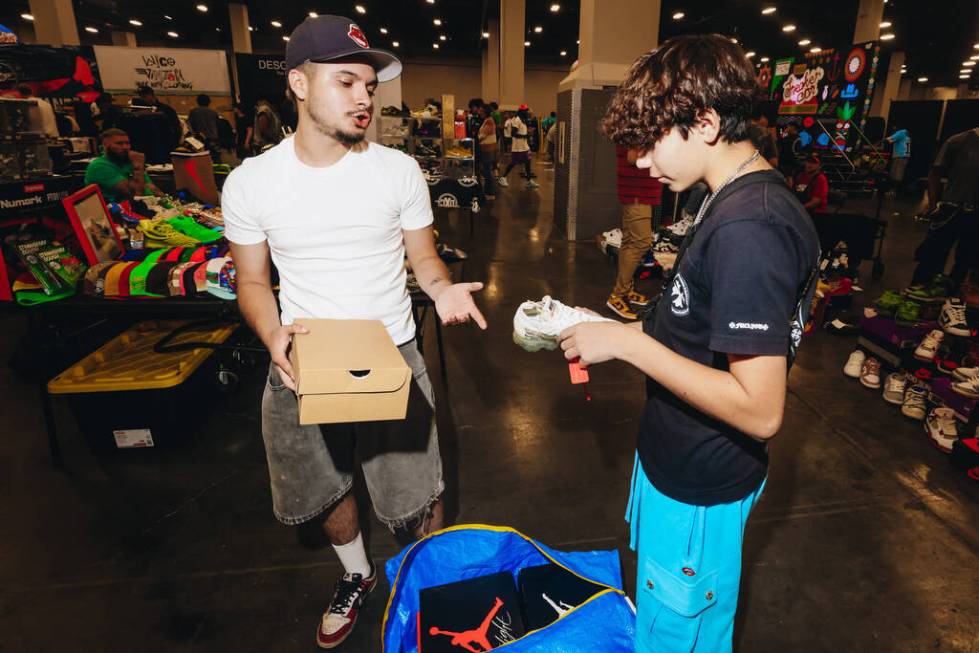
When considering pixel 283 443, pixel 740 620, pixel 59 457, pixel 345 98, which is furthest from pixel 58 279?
pixel 740 620

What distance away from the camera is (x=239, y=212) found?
Result: 1.63 m

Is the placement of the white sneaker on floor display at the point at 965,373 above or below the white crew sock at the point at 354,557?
above

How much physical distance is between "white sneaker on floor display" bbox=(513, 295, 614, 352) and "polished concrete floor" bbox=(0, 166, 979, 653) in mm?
1420

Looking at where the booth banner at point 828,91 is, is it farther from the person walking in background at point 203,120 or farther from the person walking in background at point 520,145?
the person walking in background at point 203,120

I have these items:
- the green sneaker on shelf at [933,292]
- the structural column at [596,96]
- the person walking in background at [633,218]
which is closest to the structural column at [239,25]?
the structural column at [596,96]

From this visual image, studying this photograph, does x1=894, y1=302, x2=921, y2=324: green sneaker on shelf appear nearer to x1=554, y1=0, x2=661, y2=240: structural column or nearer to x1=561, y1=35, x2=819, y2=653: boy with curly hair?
x1=561, y1=35, x2=819, y2=653: boy with curly hair

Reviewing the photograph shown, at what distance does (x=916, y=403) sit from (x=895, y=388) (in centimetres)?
20

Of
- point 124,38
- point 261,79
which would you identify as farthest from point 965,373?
point 124,38

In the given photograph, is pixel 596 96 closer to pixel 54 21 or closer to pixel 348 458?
pixel 348 458

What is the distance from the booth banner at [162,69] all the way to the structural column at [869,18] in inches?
599

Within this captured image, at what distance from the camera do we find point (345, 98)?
1.59 meters

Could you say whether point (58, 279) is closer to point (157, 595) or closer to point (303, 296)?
point (157, 595)

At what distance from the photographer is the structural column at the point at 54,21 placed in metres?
12.6

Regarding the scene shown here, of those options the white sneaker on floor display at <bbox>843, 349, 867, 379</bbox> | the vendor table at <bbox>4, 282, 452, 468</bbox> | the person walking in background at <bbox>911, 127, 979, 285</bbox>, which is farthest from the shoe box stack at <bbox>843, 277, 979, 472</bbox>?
the vendor table at <bbox>4, 282, 452, 468</bbox>
